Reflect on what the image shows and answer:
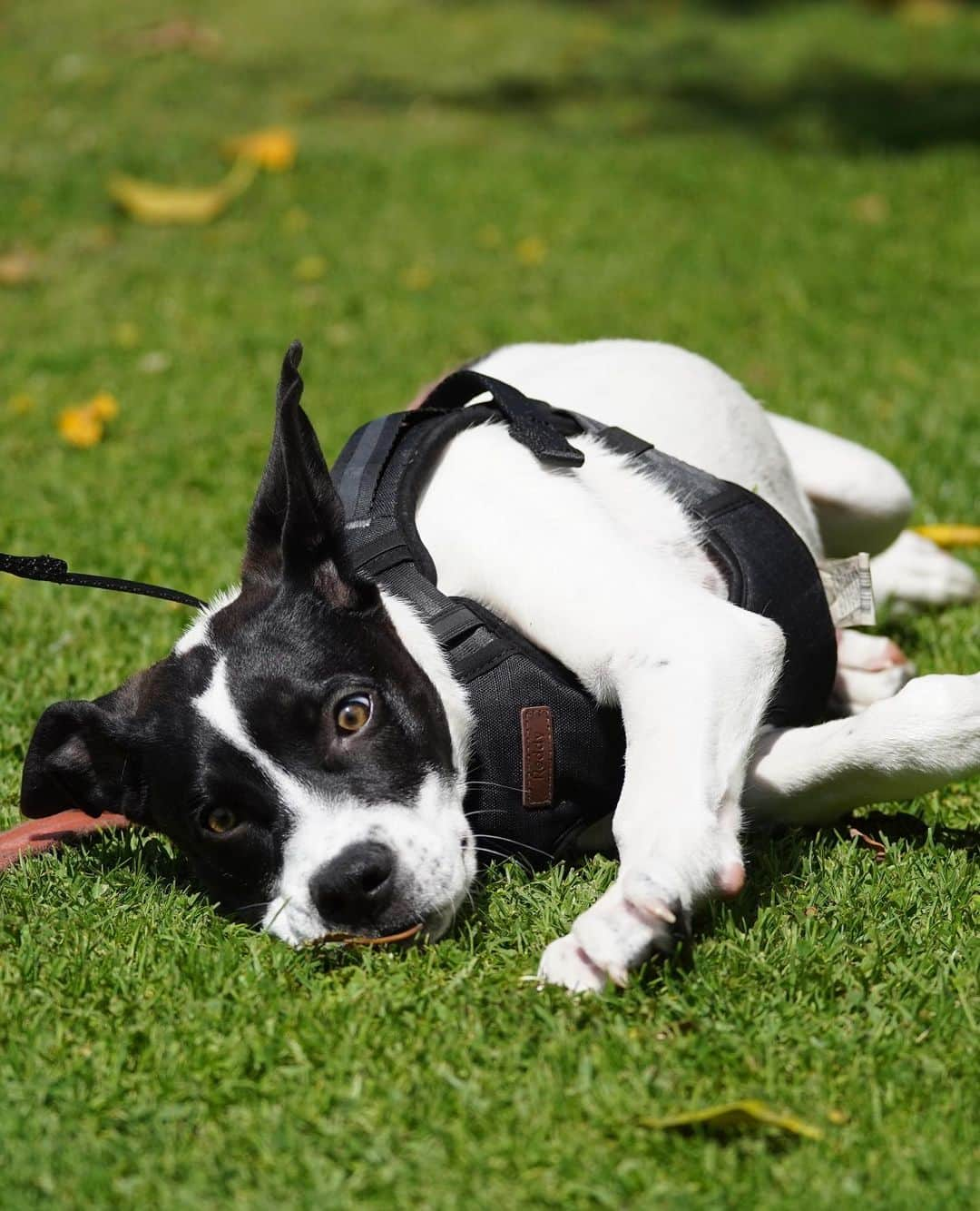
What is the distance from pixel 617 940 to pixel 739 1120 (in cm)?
45

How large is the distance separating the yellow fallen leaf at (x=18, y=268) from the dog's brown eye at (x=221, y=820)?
6.85m

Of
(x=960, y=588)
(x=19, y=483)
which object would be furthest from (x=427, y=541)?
(x=19, y=483)

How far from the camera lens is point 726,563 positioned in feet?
12.2

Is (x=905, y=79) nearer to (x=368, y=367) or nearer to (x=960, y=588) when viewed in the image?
(x=368, y=367)

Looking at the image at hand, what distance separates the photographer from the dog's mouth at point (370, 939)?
3.04m

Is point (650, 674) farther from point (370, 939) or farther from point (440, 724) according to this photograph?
point (370, 939)

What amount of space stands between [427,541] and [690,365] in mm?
1410

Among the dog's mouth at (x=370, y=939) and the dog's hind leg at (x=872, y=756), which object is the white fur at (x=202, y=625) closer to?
the dog's mouth at (x=370, y=939)

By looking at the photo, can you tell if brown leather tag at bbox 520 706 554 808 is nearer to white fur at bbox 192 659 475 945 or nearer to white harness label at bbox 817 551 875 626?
white fur at bbox 192 659 475 945

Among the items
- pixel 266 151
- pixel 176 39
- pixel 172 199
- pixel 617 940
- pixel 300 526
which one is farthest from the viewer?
pixel 176 39

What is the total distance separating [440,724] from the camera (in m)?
3.28

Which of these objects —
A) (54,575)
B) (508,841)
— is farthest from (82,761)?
(508,841)

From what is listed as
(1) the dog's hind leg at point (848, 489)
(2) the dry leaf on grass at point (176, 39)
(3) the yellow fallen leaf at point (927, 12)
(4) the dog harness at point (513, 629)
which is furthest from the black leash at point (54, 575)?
(3) the yellow fallen leaf at point (927, 12)

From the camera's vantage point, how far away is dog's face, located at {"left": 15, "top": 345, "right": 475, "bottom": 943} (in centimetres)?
305
